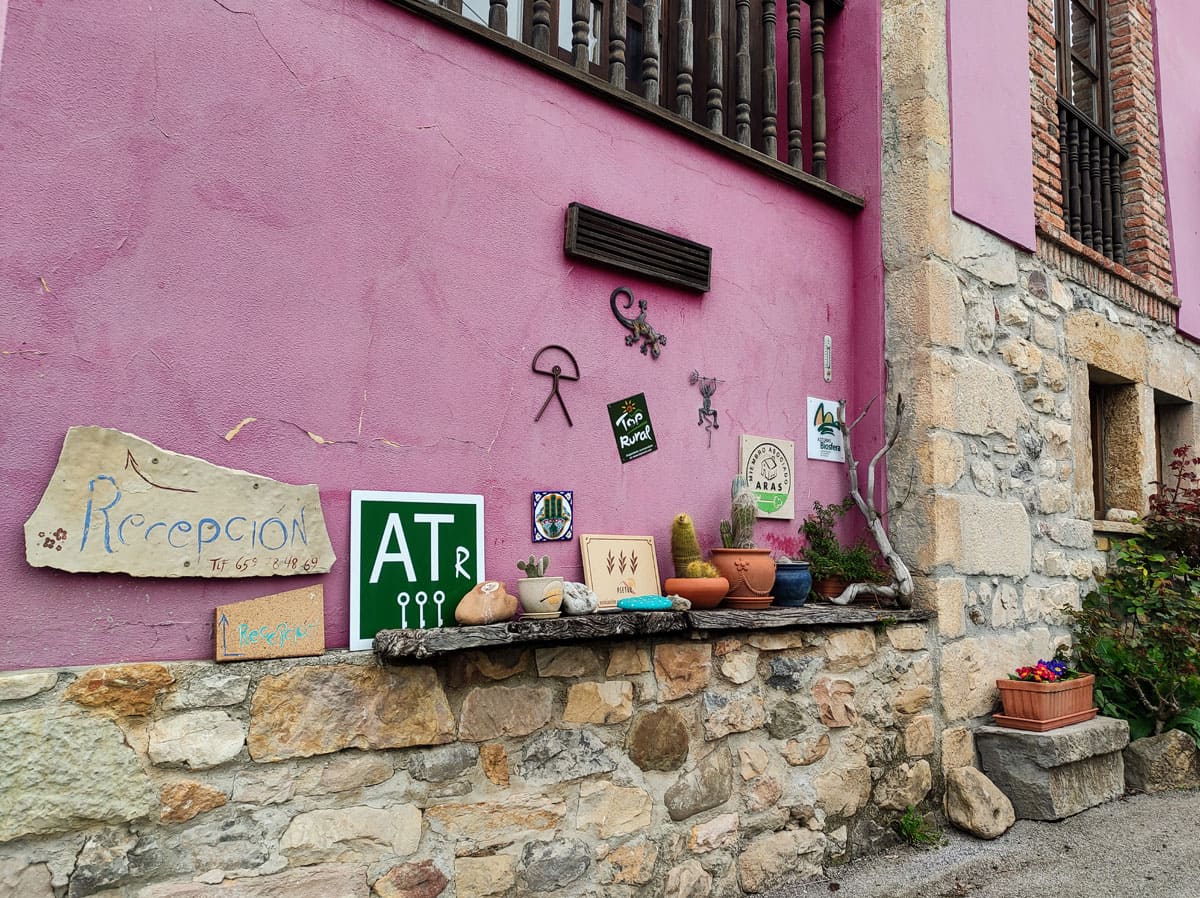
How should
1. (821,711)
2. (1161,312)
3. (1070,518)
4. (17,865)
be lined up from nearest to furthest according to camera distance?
(17,865) < (821,711) < (1070,518) < (1161,312)

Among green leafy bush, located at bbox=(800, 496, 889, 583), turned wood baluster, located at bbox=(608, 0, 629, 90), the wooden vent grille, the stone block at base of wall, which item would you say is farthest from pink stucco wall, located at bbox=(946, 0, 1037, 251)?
the stone block at base of wall

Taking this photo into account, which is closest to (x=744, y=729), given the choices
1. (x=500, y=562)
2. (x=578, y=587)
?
(x=578, y=587)

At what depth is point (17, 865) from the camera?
1.87m

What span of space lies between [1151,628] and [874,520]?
1.83m

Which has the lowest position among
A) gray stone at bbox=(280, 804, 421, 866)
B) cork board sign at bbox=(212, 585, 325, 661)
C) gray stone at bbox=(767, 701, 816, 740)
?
gray stone at bbox=(280, 804, 421, 866)

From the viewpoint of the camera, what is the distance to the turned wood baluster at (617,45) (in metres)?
3.31

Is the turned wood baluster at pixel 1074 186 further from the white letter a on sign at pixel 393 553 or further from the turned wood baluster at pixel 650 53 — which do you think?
the white letter a on sign at pixel 393 553

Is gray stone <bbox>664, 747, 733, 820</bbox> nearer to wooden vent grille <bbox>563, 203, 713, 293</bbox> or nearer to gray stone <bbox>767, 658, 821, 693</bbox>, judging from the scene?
gray stone <bbox>767, 658, 821, 693</bbox>

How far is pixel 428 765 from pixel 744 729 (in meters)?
1.20

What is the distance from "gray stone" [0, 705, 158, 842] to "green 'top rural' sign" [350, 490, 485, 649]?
2.02 ft

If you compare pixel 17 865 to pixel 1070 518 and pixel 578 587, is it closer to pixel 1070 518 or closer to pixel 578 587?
pixel 578 587

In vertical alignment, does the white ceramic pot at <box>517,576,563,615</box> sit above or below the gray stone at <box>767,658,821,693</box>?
above

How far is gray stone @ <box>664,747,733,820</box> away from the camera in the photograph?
9.44ft

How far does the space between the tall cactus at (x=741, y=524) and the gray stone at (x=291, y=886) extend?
1.71 meters
